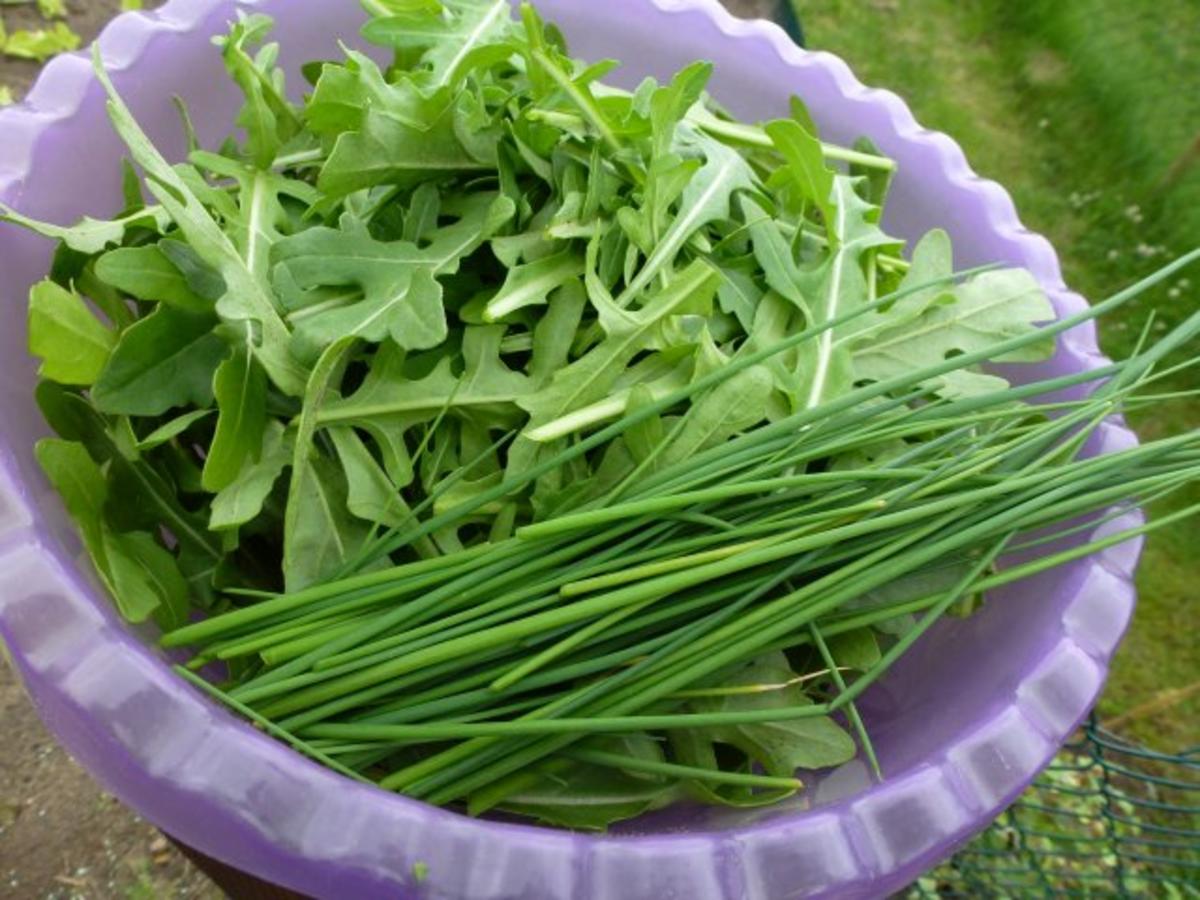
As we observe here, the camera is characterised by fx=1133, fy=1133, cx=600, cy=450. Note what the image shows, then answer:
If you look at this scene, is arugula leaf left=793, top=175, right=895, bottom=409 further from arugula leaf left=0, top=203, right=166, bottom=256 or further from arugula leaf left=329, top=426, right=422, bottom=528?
arugula leaf left=0, top=203, right=166, bottom=256

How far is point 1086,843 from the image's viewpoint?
123cm

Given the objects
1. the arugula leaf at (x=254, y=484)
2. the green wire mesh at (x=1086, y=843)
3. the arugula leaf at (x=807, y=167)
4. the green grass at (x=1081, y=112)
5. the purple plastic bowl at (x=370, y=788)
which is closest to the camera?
the purple plastic bowl at (x=370, y=788)

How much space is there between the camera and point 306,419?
2.21 ft

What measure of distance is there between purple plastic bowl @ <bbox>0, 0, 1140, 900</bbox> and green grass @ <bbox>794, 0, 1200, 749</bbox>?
2.97ft

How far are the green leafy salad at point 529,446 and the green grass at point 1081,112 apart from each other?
1.02 meters

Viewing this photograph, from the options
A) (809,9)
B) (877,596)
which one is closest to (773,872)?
(877,596)

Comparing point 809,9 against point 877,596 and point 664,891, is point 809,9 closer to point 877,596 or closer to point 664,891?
point 877,596

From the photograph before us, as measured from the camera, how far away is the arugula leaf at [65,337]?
2.16 feet

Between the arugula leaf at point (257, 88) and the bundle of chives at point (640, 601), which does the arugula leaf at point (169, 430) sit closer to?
the bundle of chives at point (640, 601)

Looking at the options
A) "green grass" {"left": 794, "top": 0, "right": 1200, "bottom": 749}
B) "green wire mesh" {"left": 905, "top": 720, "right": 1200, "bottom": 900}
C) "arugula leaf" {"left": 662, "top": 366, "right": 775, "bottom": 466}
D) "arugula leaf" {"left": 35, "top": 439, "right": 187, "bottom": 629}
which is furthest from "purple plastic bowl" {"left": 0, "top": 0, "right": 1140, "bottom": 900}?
"green grass" {"left": 794, "top": 0, "right": 1200, "bottom": 749}

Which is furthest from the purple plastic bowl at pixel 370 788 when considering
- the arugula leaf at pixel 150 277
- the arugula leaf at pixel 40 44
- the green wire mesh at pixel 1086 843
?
the arugula leaf at pixel 40 44

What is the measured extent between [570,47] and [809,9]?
1.16m

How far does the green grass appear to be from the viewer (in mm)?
1792

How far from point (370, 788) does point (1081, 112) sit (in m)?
1.89
